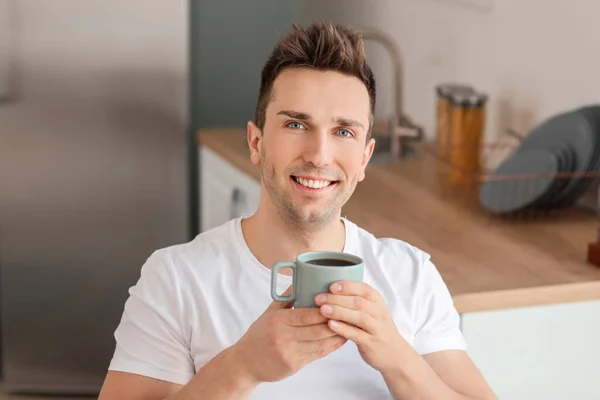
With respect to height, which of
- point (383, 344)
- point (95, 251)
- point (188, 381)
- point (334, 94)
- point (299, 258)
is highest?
point (334, 94)

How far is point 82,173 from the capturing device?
316cm

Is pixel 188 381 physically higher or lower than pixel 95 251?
higher

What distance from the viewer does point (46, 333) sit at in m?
3.29

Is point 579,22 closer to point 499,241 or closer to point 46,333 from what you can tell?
point 499,241

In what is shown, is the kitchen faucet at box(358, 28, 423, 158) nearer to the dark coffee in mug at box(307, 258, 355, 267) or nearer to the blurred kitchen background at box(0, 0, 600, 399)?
the blurred kitchen background at box(0, 0, 600, 399)

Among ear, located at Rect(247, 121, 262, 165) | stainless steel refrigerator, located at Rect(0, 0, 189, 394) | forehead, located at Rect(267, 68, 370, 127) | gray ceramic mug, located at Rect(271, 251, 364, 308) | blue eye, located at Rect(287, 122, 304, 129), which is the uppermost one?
forehead, located at Rect(267, 68, 370, 127)

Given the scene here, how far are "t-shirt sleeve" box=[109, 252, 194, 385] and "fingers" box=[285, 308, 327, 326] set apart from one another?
0.85 feet

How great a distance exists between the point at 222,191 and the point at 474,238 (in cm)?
105

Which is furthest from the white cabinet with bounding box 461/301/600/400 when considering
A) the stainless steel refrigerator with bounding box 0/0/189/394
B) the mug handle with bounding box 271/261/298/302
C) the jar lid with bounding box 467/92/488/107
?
the stainless steel refrigerator with bounding box 0/0/189/394

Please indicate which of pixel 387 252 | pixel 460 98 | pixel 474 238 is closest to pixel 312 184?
pixel 387 252

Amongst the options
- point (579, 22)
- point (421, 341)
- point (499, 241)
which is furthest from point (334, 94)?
point (579, 22)

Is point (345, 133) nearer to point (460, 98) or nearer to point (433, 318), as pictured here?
point (433, 318)

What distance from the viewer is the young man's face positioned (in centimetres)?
147

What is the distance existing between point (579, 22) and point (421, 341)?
1196 millimetres
